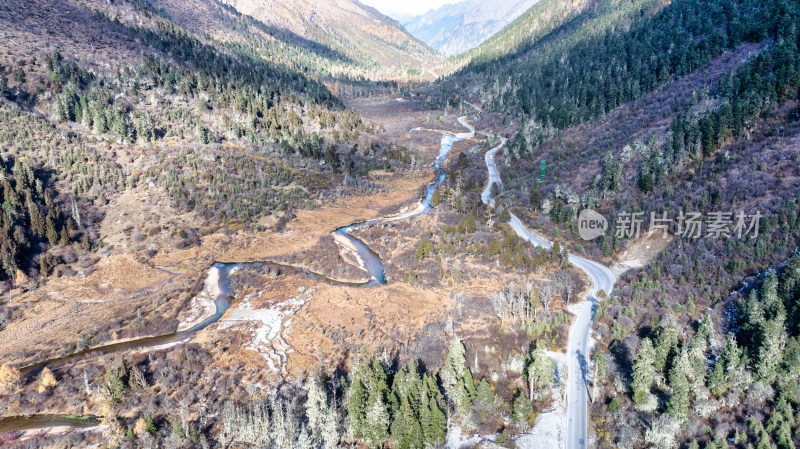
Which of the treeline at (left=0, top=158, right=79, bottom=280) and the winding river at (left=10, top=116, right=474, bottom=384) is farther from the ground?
the treeline at (left=0, top=158, right=79, bottom=280)

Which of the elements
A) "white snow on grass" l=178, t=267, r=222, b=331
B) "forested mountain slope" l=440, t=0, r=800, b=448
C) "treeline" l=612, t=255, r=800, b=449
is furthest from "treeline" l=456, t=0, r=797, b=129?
"white snow on grass" l=178, t=267, r=222, b=331

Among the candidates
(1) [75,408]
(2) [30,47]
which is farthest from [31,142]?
(1) [75,408]

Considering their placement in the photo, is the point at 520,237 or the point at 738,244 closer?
the point at 738,244

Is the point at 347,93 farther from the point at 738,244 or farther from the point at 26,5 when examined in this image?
the point at 738,244

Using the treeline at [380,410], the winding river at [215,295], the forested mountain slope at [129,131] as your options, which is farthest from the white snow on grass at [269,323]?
the forested mountain slope at [129,131]

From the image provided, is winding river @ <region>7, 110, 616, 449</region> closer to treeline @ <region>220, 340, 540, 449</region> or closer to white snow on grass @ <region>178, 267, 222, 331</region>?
white snow on grass @ <region>178, 267, 222, 331</region>

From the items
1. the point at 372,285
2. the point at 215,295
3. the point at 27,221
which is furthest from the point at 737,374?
the point at 27,221

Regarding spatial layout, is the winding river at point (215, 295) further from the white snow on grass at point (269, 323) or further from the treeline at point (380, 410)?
the treeline at point (380, 410)

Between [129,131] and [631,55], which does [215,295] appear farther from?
[631,55]
